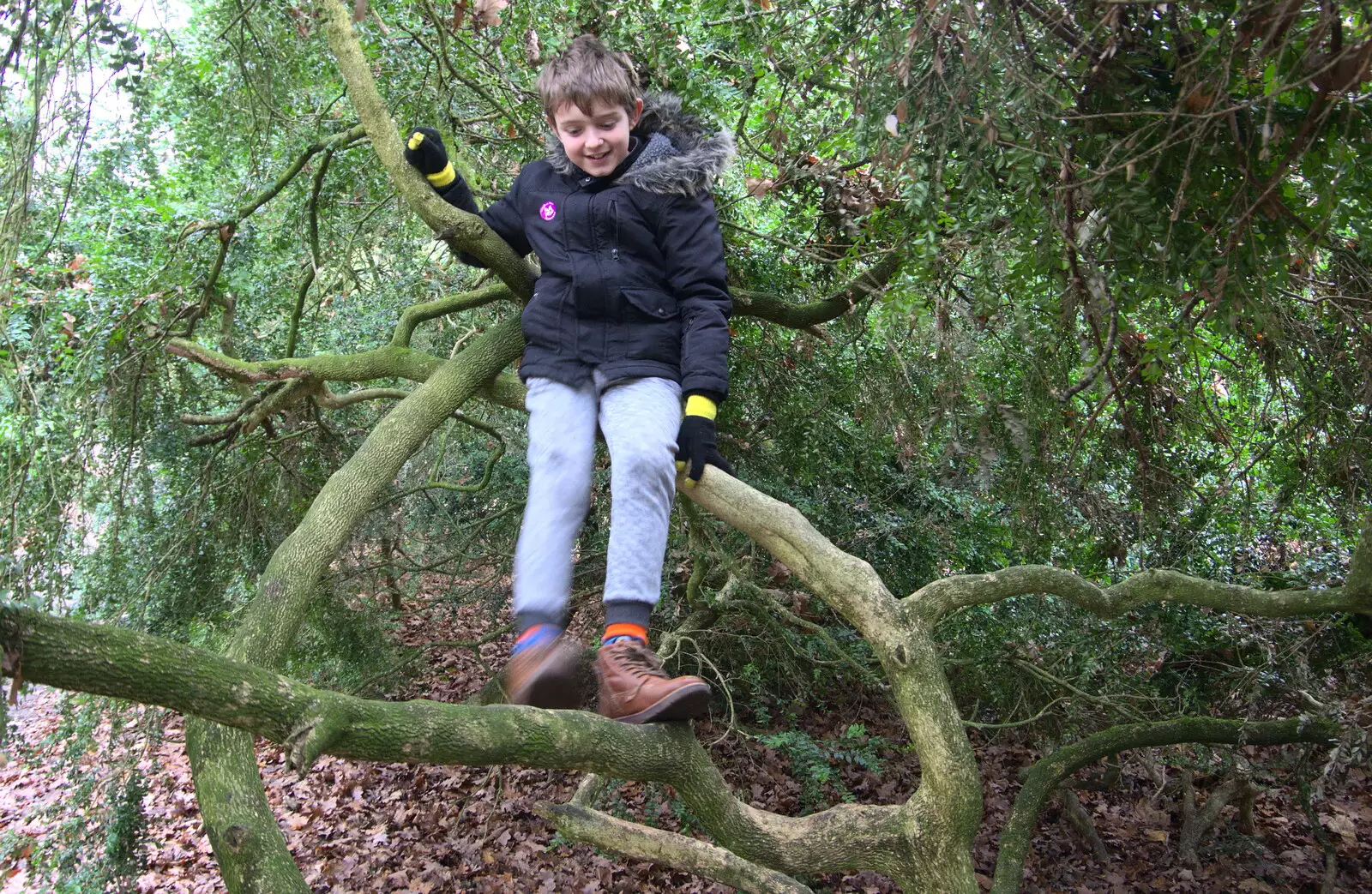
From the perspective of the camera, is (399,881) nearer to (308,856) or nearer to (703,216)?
(308,856)

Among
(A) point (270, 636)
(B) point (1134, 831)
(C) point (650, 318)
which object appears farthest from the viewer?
(B) point (1134, 831)

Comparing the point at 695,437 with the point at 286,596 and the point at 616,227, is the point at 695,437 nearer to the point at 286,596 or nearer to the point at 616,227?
the point at 616,227

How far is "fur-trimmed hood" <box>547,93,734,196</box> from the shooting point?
263cm

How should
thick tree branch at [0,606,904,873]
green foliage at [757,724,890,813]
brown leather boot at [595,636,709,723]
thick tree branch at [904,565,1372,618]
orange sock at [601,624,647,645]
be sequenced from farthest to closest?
green foliage at [757,724,890,813], thick tree branch at [904,565,1372,618], orange sock at [601,624,647,645], brown leather boot at [595,636,709,723], thick tree branch at [0,606,904,873]

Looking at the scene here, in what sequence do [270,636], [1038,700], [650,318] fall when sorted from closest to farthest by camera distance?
[270,636]
[650,318]
[1038,700]

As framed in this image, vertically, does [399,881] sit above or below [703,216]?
below

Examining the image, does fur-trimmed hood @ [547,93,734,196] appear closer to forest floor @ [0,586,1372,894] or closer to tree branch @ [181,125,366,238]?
tree branch @ [181,125,366,238]

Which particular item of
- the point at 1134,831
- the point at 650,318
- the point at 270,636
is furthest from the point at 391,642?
the point at 1134,831

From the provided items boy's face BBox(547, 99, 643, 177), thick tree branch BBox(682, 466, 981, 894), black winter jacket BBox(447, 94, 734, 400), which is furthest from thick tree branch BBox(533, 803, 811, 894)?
boy's face BBox(547, 99, 643, 177)

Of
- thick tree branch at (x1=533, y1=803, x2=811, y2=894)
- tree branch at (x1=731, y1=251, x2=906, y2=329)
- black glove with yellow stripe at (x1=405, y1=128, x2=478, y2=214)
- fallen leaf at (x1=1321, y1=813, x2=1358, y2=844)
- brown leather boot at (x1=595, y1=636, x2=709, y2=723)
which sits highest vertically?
tree branch at (x1=731, y1=251, x2=906, y2=329)

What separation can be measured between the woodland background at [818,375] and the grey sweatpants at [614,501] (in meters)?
0.67

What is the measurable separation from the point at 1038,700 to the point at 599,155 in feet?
12.6

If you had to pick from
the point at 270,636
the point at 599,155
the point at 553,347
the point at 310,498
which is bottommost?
the point at 270,636

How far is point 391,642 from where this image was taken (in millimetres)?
5309
